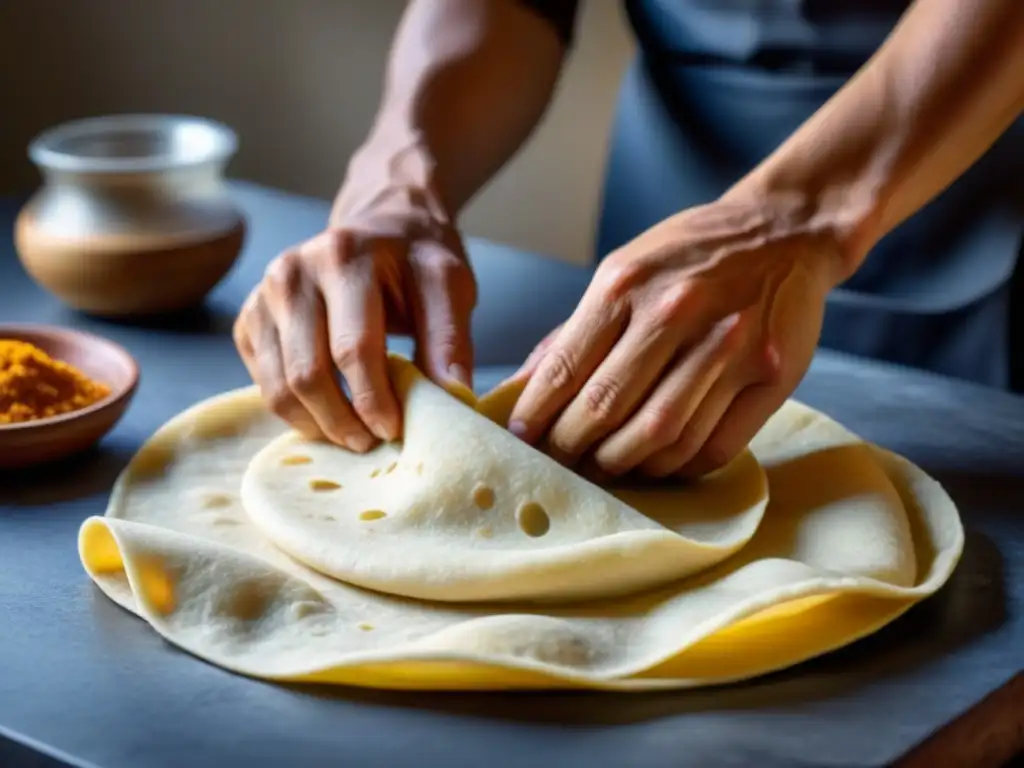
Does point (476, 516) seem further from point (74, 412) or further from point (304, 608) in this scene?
point (74, 412)

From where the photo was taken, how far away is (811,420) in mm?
1230

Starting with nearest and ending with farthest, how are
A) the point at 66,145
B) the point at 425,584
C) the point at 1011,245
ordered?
the point at 425,584 → the point at 1011,245 → the point at 66,145

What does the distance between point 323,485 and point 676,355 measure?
31 centimetres

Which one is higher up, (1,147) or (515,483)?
(515,483)

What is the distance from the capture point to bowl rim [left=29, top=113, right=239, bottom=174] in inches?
57.7

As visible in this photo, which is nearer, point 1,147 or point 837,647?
point 837,647

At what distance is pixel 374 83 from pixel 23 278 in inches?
53.3

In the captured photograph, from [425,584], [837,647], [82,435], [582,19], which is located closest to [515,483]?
[425,584]

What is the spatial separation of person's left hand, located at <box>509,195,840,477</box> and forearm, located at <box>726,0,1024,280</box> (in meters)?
0.08

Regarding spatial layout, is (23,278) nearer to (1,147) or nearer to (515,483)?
(515,483)

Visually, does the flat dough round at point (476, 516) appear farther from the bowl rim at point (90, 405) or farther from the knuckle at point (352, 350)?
the bowl rim at point (90, 405)

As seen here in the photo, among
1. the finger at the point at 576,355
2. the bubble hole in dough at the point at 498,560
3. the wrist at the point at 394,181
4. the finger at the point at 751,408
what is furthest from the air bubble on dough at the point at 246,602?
the wrist at the point at 394,181

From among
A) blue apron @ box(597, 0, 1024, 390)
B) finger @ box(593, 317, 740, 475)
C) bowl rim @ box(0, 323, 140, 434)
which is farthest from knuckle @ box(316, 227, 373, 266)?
blue apron @ box(597, 0, 1024, 390)

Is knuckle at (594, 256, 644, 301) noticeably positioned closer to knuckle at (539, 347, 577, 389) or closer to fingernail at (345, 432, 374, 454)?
knuckle at (539, 347, 577, 389)
